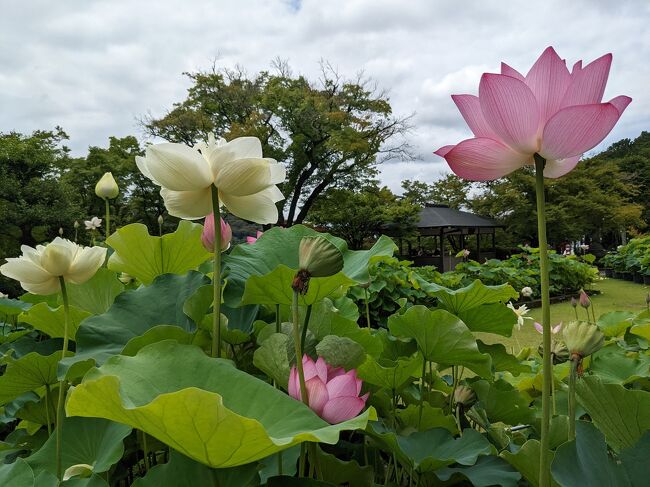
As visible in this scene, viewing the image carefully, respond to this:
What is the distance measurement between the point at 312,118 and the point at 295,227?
38.6 feet

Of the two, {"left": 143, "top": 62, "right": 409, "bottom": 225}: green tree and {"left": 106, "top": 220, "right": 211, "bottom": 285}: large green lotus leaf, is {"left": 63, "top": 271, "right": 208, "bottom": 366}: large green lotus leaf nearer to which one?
{"left": 106, "top": 220, "right": 211, "bottom": 285}: large green lotus leaf

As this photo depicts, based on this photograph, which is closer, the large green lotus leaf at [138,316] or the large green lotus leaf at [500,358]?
the large green lotus leaf at [138,316]

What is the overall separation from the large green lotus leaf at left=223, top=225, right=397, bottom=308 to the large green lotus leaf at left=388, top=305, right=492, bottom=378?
81 mm

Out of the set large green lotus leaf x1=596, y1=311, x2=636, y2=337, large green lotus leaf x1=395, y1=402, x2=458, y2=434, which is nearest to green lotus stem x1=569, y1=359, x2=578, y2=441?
large green lotus leaf x1=395, y1=402, x2=458, y2=434

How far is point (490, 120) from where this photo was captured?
1.21 ft

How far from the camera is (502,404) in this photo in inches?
25.7

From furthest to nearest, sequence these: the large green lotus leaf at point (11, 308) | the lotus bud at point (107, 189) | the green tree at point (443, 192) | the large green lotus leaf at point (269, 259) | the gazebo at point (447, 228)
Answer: the green tree at point (443, 192)
the gazebo at point (447, 228)
the lotus bud at point (107, 189)
the large green lotus leaf at point (11, 308)
the large green lotus leaf at point (269, 259)

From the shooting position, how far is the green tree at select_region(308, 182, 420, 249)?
1183cm

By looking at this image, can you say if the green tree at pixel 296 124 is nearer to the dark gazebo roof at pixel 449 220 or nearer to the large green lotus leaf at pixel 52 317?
the dark gazebo roof at pixel 449 220

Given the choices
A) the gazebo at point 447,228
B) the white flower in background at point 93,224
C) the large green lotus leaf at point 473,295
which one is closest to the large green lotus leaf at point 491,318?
the large green lotus leaf at point 473,295

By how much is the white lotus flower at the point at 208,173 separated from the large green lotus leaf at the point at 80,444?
251 millimetres

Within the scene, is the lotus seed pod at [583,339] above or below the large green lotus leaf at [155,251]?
below

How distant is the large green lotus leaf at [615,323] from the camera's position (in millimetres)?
1221

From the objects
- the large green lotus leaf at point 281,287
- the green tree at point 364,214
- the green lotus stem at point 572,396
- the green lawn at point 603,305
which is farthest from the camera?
the green tree at point 364,214
